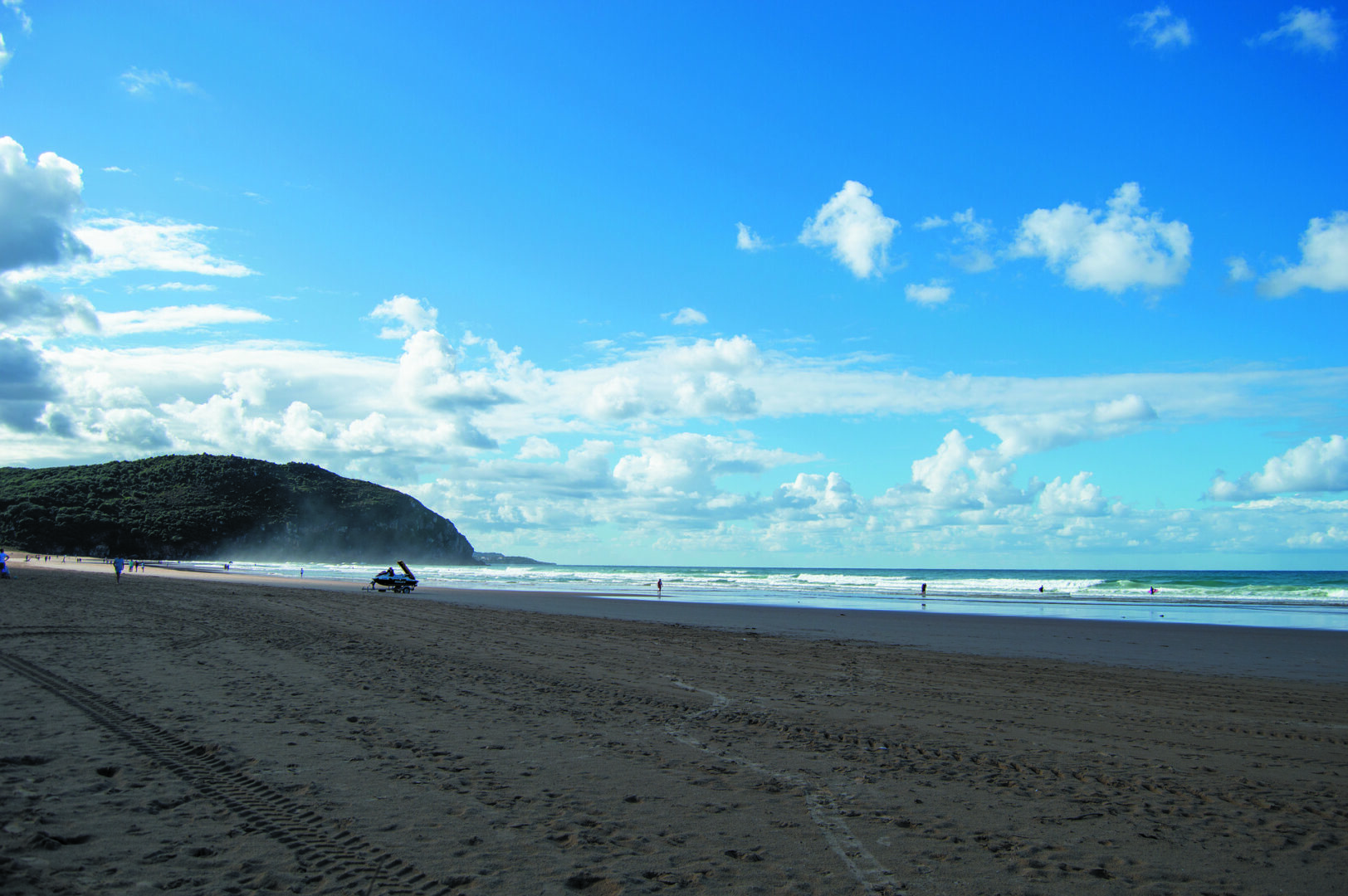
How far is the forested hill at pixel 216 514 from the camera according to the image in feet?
350

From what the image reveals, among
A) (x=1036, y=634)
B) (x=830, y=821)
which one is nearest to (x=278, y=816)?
(x=830, y=821)

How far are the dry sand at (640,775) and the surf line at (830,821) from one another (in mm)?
34

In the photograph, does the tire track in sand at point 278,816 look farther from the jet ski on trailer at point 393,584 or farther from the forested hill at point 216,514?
the forested hill at point 216,514

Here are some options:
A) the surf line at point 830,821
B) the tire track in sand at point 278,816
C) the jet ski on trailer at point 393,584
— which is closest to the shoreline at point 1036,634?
the jet ski on trailer at point 393,584

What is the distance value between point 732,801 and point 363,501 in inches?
6548

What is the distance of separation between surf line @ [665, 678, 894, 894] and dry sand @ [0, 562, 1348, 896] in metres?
0.03

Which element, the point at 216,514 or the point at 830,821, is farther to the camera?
the point at 216,514

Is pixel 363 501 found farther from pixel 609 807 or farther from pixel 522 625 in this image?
pixel 609 807

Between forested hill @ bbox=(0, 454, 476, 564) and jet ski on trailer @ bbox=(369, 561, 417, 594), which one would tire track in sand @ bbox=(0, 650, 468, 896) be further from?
forested hill @ bbox=(0, 454, 476, 564)

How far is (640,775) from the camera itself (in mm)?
7215

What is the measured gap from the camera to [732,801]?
21.2 ft

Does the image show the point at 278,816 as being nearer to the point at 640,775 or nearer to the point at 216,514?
the point at 640,775

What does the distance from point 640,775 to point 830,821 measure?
202cm

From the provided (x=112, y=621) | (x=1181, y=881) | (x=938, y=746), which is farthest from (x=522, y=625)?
(x=1181, y=881)
